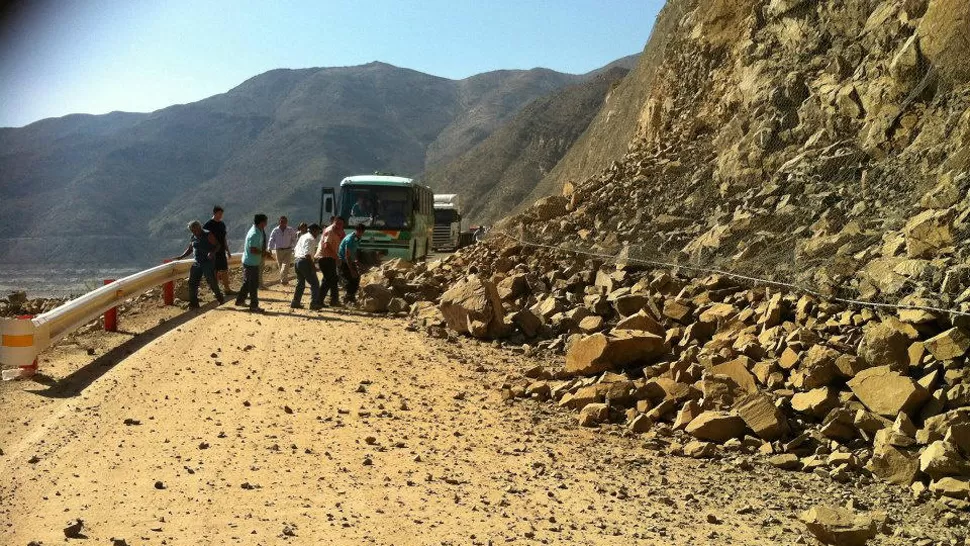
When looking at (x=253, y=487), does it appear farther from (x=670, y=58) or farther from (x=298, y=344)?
(x=670, y=58)

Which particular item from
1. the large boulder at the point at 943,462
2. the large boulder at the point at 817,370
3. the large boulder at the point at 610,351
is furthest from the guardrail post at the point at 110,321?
the large boulder at the point at 943,462

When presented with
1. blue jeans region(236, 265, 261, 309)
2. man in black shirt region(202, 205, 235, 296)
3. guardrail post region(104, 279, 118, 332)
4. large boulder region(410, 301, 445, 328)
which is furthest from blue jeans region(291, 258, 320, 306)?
guardrail post region(104, 279, 118, 332)

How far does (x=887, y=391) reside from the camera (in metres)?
6.79

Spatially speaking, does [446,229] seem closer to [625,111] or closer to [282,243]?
[625,111]

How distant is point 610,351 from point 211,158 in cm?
15446

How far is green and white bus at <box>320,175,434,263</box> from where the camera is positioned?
23.1m

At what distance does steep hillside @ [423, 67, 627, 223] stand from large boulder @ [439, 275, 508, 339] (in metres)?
61.7

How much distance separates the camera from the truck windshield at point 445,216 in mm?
42844

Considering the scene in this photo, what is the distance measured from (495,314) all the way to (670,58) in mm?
14553

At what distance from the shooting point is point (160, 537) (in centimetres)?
494

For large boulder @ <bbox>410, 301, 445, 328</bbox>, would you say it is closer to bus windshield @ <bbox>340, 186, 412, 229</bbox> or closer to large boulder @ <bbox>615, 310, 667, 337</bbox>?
large boulder @ <bbox>615, 310, 667, 337</bbox>

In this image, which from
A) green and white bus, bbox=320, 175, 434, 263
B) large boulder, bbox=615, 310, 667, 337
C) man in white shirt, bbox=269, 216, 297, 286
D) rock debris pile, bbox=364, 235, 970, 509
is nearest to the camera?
rock debris pile, bbox=364, 235, 970, 509

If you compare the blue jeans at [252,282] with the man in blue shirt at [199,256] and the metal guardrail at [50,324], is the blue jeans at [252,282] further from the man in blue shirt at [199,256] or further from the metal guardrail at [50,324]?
the metal guardrail at [50,324]

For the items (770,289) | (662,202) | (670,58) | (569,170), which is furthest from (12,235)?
(770,289)
